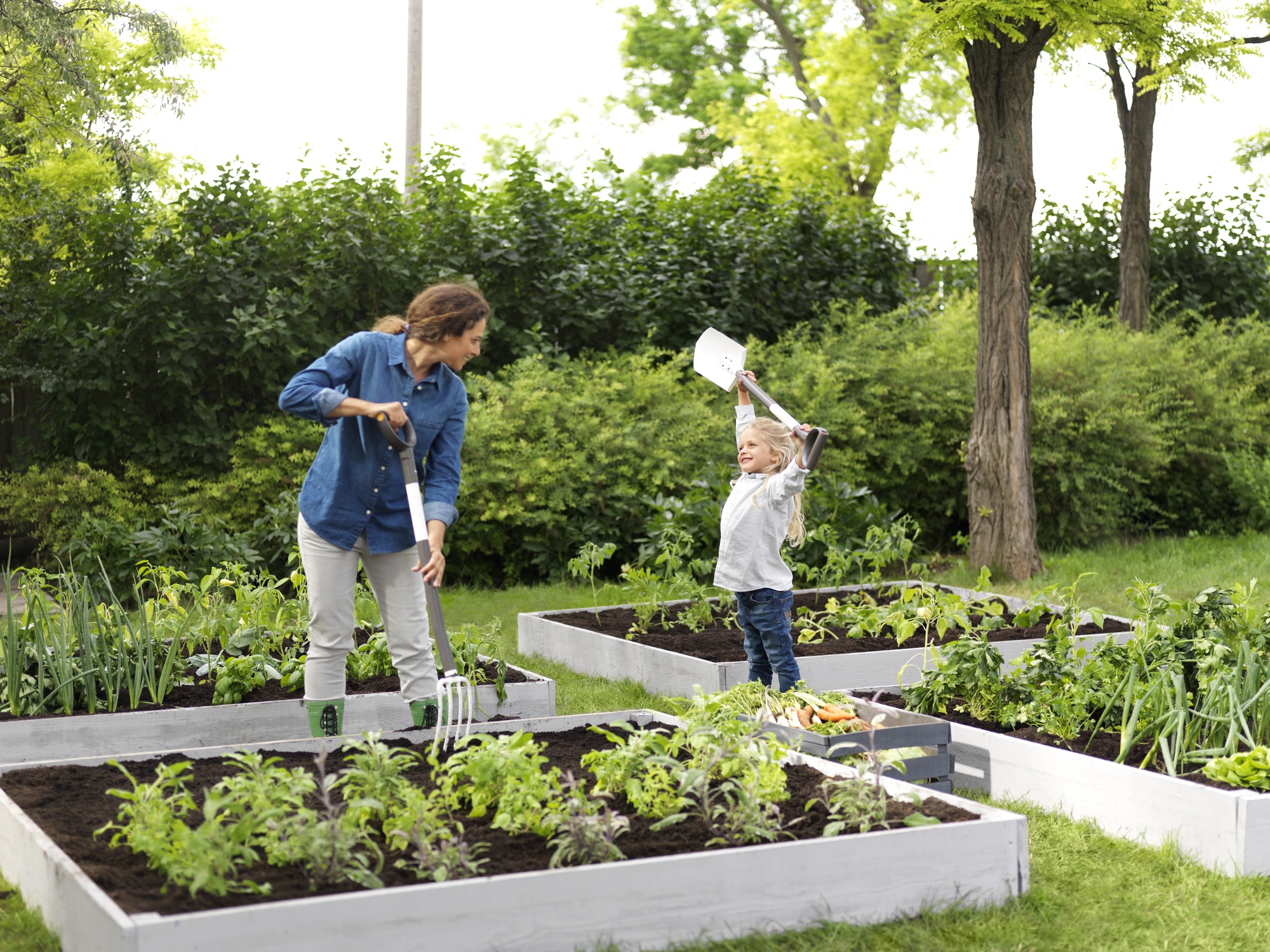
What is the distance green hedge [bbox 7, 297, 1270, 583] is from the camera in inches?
356

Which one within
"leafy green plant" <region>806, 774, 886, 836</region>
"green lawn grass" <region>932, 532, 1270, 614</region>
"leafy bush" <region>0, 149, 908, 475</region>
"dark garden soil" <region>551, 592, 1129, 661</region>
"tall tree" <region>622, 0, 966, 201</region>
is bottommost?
"green lawn grass" <region>932, 532, 1270, 614</region>

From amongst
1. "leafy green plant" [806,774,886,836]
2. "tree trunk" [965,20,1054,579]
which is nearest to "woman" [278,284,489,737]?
"leafy green plant" [806,774,886,836]

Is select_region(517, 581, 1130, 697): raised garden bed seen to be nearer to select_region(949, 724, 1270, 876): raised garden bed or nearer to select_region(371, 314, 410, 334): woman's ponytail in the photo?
select_region(949, 724, 1270, 876): raised garden bed

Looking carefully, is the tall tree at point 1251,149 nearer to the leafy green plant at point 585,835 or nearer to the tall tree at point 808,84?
the tall tree at point 808,84

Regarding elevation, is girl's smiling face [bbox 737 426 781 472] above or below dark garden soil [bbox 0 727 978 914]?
above

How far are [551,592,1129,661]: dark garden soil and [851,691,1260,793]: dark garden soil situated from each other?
1010 millimetres

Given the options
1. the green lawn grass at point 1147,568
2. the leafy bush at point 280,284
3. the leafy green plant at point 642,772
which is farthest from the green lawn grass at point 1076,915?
the leafy bush at point 280,284

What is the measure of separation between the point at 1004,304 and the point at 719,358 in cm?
341

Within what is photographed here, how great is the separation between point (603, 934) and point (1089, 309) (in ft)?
36.6

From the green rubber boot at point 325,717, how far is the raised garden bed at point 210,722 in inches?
11.0

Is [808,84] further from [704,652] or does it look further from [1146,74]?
[704,652]

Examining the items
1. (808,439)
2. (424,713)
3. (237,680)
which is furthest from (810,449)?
(237,680)

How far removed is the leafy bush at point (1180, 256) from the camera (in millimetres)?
14461

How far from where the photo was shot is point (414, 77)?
14461 millimetres
